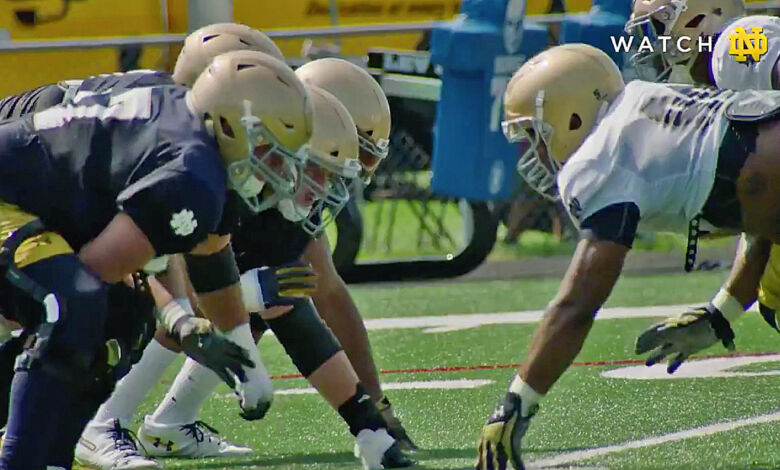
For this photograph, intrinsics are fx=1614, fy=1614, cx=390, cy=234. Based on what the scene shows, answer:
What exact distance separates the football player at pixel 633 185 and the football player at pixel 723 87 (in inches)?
19.6

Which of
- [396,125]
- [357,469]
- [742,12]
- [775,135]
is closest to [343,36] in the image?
[396,125]

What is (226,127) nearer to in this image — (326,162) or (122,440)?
(326,162)

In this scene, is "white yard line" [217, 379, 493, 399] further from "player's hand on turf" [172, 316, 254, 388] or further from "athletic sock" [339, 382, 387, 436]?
"player's hand on turf" [172, 316, 254, 388]

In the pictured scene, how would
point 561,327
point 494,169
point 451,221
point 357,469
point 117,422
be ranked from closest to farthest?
point 561,327 < point 357,469 < point 117,422 < point 494,169 < point 451,221

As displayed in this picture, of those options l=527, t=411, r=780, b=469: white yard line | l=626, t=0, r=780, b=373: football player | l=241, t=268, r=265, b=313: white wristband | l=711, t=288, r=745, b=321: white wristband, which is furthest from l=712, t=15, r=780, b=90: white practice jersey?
l=241, t=268, r=265, b=313: white wristband

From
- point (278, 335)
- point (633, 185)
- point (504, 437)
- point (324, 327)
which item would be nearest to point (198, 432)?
point (278, 335)

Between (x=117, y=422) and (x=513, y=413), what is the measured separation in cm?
148

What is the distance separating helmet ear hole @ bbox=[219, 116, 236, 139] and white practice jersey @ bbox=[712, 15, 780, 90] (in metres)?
1.71

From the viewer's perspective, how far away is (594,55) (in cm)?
413

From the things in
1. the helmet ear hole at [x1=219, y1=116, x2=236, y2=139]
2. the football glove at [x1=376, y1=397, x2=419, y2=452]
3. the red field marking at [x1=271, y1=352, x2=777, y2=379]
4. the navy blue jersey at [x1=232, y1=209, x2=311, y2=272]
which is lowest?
the red field marking at [x1=271, y1=352, x2=777, y2=379]

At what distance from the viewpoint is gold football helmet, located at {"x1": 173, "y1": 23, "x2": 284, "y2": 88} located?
4.57m

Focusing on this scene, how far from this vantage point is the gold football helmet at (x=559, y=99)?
405 cm

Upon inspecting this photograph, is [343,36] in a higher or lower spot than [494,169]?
higher

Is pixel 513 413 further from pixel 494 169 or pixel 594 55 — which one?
pixel 494 169
